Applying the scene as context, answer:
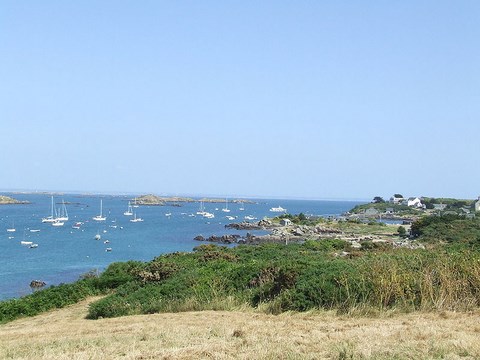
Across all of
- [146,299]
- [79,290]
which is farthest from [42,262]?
[146,299]

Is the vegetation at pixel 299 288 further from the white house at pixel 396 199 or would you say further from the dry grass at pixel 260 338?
the white house at pixel 396 199

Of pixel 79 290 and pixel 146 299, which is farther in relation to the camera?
pixel 79 290

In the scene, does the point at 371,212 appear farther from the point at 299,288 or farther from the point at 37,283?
the point at 299,288

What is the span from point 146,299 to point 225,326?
4896 mm

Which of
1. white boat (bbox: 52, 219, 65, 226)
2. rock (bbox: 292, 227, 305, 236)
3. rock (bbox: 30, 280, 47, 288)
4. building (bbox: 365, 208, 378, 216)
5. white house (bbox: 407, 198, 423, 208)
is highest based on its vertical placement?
white house (bbox: 407, 198, 423, 208)

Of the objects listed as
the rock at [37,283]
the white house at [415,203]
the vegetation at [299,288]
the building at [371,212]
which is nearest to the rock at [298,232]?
the rock at [37,283]

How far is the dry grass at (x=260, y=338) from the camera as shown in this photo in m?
7.44

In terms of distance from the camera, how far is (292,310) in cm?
1223

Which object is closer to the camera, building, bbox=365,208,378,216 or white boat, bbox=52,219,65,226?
white boat, bbox=52,219,65,226

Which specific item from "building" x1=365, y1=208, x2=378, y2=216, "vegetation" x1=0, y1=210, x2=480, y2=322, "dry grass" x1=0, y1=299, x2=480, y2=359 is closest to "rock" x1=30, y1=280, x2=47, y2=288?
"vegetation" x1=0, y1=210, x2=480, y2=322

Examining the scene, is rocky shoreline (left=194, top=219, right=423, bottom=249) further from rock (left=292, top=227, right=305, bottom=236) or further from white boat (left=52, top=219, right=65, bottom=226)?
white boat (left=52, top=219, right=65, bottom=226)

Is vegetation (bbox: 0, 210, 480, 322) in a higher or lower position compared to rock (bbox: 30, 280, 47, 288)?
higher

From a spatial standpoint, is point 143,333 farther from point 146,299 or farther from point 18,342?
point 146,299

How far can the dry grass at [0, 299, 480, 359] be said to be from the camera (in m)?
7.44
